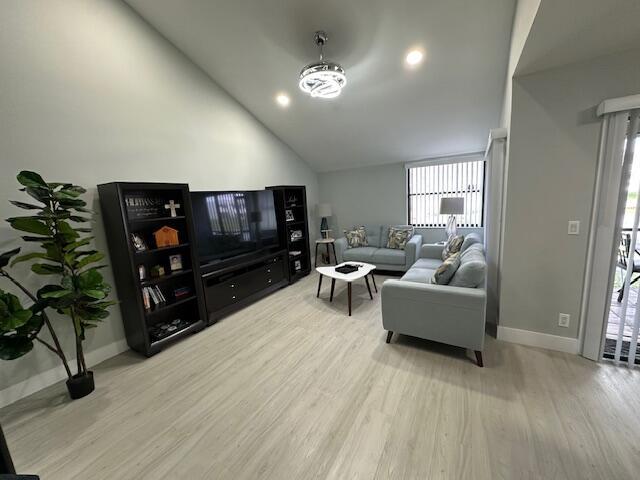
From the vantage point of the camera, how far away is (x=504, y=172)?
242cm

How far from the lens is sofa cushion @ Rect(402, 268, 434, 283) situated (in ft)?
10.2

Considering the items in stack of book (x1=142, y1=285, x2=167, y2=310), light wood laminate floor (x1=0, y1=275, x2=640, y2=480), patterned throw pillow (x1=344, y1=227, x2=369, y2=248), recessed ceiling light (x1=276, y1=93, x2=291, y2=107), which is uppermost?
recessed ceiling light (x1=276, y1=93, x2=291, y2=107)

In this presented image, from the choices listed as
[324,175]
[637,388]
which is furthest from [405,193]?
[637,388]

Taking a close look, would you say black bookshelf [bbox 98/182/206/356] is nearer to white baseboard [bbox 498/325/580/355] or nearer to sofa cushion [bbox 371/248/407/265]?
sofa cushion [bbox 371/248/407/265]

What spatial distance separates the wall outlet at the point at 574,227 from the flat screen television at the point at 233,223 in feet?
11.6

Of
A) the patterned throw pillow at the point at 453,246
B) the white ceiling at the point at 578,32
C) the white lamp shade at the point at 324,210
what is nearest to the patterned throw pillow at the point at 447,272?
the patterned throw pillow at the point at 453,246

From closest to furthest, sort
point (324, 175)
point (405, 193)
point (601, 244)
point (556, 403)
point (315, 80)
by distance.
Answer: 1. point (556, 403)
2. point (601, 244)
3. point (315, 80)
4. point (405, 193)
5. point (324, 175)

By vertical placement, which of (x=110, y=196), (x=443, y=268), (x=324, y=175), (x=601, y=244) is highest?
(x=324, y=175)

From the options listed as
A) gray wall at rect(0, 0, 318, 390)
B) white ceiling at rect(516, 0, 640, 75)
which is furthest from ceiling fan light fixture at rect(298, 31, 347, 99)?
gray wall at rect(0, 0, 318, 390)

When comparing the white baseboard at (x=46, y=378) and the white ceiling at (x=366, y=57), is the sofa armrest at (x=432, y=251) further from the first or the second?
the white baseboard at (x=46, y=378)

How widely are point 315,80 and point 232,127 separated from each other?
181 centimetres

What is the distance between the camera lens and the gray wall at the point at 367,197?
17.3 ft

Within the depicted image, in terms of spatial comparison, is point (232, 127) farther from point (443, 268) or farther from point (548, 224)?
point (548, 224)

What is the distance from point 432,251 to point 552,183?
2130 mm
